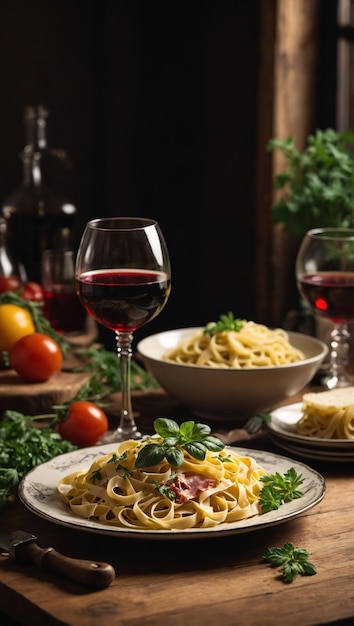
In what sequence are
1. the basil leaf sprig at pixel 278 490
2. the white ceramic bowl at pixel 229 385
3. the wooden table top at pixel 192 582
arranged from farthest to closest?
the white ceramic bowl at pixel 229 385 < the basil leaf sprig at pixel 278 490 < the wooden table top at pixel 192 582

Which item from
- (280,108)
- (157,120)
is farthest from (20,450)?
(157,120)

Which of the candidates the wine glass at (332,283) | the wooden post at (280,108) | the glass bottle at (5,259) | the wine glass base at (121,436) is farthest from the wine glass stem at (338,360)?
the wooden post at (280,108)

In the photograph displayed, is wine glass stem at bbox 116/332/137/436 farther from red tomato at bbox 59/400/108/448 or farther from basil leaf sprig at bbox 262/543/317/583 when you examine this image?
basil leaf sprig at bbox 262/543/317/583

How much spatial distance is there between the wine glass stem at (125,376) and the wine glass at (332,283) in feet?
1.76

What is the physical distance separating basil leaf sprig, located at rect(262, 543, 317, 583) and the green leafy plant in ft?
5.20

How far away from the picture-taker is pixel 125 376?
192cm

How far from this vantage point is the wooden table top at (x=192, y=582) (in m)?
1.25

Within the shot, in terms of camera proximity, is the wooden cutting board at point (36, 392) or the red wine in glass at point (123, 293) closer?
the red wine in glass at point (123, 293)

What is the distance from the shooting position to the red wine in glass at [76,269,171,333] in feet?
6.00

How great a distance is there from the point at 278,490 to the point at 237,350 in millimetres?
671

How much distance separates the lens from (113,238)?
1.80m

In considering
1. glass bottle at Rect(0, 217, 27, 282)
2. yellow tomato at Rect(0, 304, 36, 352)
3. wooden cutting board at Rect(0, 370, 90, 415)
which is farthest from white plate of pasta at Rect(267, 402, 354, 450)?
glass bottle at Rect(0, 217, 27, 282)

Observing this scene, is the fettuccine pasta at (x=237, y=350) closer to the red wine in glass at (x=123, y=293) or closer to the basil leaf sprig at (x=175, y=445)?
the red wine in glass at (x=123, y=293)

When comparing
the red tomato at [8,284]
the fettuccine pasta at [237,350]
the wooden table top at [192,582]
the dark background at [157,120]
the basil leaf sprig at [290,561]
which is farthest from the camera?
the dark background at [157,120]
